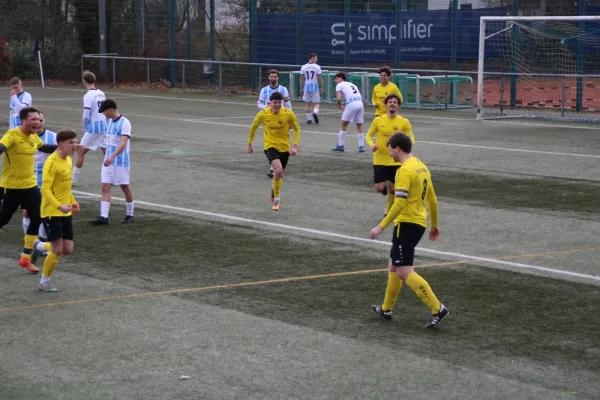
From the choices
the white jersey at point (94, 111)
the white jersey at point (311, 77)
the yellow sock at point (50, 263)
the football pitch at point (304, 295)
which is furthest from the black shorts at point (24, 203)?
the white jersey at point (311, 77)

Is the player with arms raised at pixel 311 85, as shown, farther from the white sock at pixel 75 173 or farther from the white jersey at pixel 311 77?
the white sock at pixel 75 173

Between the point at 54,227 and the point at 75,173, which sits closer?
the point at 54,227

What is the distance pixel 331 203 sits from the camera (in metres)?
16.3

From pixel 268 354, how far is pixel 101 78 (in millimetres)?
37047

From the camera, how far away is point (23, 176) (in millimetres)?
11703

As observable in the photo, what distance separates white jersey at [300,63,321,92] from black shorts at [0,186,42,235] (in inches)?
750

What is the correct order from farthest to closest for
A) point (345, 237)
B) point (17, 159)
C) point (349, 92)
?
point (349, 92) → point (345, 237) → point (17, 159)

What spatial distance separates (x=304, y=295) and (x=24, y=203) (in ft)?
12.3

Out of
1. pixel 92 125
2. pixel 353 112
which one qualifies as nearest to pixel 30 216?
pixel 92 125

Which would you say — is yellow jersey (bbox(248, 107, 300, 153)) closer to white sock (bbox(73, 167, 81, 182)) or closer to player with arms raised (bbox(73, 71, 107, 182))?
player with arms raised (bbox(73, 71, 107, 182))

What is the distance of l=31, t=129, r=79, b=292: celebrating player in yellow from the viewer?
1052cm

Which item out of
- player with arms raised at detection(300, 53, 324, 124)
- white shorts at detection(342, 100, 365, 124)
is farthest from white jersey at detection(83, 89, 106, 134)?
player with arms raised at detection(300, 53, 324, 124)

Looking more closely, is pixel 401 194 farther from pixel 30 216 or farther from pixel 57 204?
pixel 30 216

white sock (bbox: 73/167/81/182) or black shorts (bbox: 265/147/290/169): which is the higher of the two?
black shorts (bbox: 265/147/290/169)
